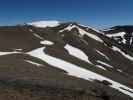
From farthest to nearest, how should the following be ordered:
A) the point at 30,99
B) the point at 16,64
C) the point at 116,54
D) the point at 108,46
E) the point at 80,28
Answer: the point at 80,28
the point at 108,46
the point at 116,54
the point at 16,64
the point at 30,99

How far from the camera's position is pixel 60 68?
149ft

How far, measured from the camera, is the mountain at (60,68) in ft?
73.0

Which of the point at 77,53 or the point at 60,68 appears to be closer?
the point at 60,68

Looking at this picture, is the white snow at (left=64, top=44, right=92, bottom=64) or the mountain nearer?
the mountain

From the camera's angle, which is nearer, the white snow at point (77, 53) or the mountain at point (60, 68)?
the mountain at point (60, 68)

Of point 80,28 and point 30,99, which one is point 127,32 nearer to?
point 80,28

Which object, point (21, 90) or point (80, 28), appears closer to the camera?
point (21, 90)

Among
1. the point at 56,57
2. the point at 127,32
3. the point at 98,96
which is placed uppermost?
the point at 98,96

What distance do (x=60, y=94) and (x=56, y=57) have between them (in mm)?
33540

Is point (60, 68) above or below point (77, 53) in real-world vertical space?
above

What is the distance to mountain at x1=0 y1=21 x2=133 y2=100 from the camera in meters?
22.3

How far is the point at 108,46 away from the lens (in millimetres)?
105812

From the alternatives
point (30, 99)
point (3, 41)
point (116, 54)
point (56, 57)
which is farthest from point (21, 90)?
point (116, 54)

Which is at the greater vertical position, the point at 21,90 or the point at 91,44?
the point at 21,90
